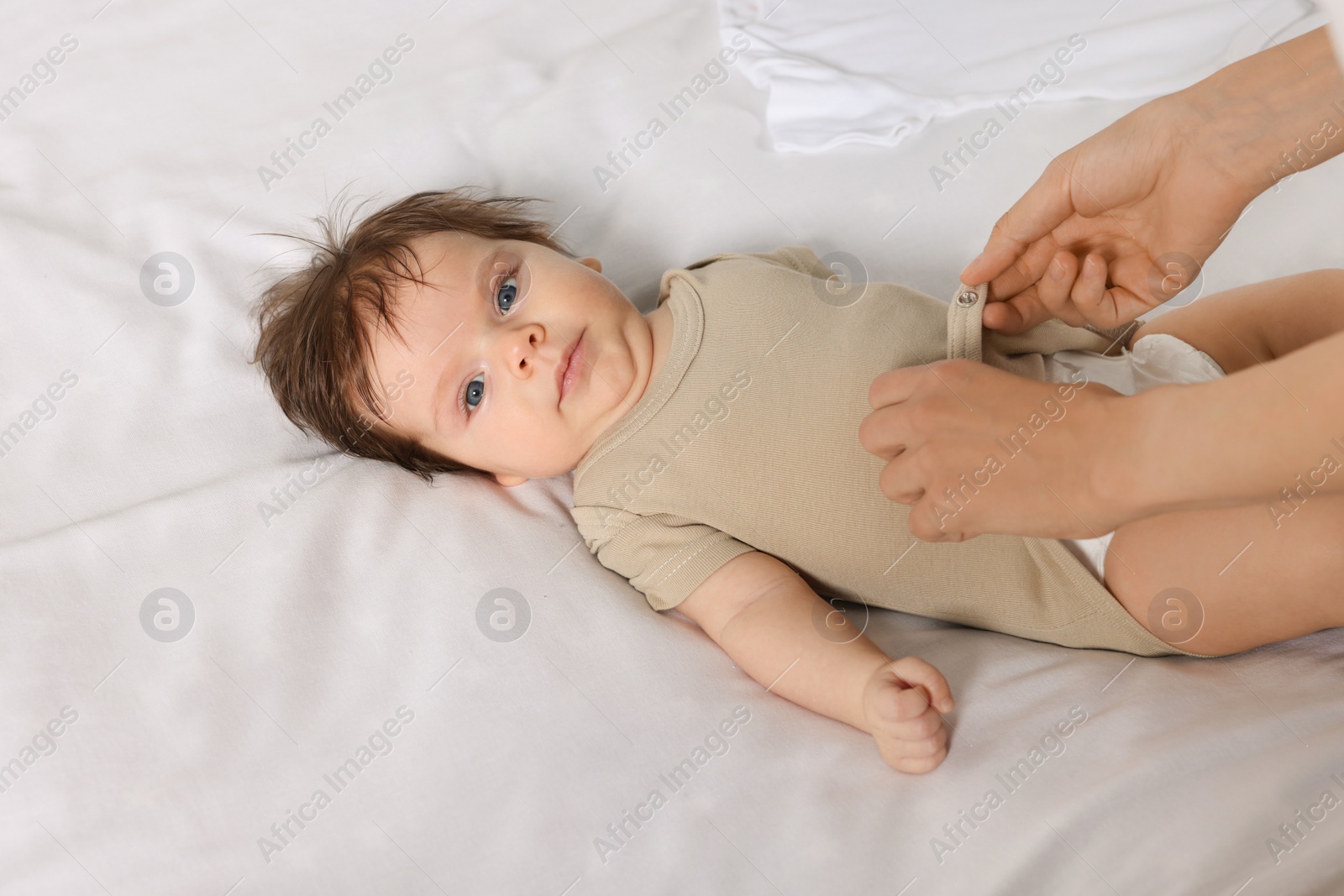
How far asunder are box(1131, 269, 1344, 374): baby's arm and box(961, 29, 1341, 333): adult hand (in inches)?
7.4

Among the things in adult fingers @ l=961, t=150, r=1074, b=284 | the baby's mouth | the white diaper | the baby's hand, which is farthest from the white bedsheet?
adult fingers @ l=961, t=150, r=1074, b=284

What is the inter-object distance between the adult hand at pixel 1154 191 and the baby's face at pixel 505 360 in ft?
1.70

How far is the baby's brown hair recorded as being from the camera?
136 centimetres

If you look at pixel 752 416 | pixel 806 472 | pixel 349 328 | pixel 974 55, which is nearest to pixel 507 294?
pixel 349 328

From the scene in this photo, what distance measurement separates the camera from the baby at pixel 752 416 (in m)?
1.15

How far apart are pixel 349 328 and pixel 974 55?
1257mm

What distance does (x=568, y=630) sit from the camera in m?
1.17

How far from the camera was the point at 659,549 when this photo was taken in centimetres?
128

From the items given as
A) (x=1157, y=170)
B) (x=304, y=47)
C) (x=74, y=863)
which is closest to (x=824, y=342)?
(x=1157, y=170)

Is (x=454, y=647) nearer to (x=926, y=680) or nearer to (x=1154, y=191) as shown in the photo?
(x=926, y=680)

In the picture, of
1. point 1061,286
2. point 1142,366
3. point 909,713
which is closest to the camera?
point 909,713

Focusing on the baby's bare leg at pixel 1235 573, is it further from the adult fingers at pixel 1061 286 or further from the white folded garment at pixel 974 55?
the white folded garment at pixel 974 55

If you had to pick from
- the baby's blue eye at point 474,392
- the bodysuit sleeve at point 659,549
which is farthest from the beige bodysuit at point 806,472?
the baby's blue eye at point 474,392

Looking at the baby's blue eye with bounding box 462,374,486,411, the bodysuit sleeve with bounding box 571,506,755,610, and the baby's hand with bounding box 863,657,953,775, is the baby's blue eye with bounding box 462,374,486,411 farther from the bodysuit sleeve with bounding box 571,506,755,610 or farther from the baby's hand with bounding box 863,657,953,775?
the baby's hand with bounding box 863,657,953,775
